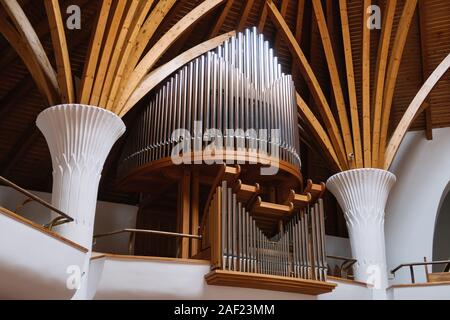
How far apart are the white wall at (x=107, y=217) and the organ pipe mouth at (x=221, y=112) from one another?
1716 millimetres

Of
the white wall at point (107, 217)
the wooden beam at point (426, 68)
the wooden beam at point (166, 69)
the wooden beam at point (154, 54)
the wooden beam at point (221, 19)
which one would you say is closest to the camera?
the wooden beam at point (154, 54)

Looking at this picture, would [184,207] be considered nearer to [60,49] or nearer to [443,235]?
[60,49]

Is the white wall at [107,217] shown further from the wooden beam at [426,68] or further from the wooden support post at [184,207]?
the wooden beam at [426,68]

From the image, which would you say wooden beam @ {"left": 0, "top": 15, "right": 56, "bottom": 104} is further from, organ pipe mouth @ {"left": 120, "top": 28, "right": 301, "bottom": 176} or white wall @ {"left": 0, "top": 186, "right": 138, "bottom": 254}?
white wall @ {"left": 0, "top": 186, "right": 138, "bottom": 254}

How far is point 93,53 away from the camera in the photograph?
11000mm

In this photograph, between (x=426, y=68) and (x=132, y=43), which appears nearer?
(x=132, y=43)

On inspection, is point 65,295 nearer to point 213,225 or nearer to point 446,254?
point 213,225

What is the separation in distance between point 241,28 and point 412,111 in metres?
4.79

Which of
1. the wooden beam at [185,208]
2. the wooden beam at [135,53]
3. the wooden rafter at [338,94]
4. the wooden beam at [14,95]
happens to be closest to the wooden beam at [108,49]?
the wooden beam at [135,53]

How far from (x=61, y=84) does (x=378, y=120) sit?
7340 mm

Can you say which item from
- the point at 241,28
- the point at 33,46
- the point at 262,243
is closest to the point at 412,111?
the point at 241,28

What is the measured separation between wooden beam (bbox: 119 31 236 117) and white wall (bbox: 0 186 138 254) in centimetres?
360

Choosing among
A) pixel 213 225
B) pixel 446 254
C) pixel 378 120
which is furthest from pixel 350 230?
pixel 446 254

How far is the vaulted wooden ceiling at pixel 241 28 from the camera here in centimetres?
1416
